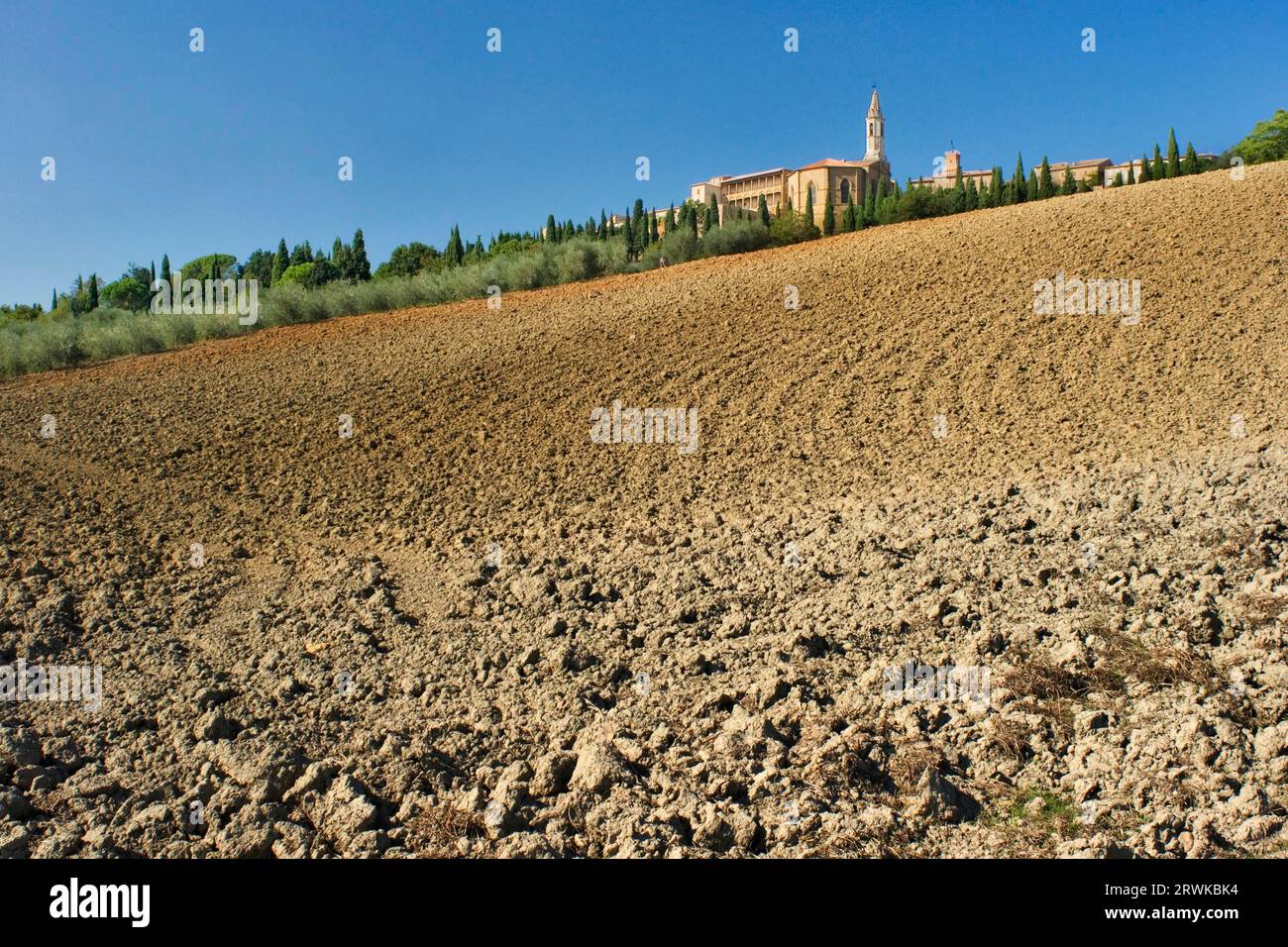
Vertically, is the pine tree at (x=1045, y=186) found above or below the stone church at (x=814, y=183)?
below

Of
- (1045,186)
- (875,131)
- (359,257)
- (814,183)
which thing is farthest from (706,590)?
(875,131)

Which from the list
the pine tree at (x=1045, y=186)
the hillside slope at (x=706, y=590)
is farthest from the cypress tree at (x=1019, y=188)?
the hillside slope at (x=706, y=590)

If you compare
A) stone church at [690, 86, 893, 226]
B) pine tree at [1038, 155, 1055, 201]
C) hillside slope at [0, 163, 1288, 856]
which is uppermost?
stone church at [690, 86, 893, 226]

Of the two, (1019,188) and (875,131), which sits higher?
(875,131)

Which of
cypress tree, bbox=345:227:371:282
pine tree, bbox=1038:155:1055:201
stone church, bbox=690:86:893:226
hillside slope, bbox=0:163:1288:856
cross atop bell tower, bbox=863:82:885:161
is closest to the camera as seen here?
hillside slope, bbox=0:163:1288:856

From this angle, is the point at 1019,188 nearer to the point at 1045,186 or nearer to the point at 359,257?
the point at 1045,186

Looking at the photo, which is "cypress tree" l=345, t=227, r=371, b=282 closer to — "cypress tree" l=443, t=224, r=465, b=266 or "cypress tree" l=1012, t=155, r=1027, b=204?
"cypress tree" l=443, t=224, r=465, b=266

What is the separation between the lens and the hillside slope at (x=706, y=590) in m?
3.83

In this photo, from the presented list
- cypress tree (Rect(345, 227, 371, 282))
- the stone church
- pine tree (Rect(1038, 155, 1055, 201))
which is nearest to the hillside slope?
pine tree (Rect(1038, 155, 1055, 201))

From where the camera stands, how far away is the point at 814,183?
230 ft

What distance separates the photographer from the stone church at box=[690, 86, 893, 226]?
221 ft

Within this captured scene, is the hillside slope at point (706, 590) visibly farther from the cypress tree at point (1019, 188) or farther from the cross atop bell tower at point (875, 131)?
the cross atop bell tower at point (875, 131)

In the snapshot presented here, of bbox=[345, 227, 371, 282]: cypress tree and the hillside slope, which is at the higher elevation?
bbox=[345, 227, 371, 282]: cypress tree

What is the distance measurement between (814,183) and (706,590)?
70.4 meters
